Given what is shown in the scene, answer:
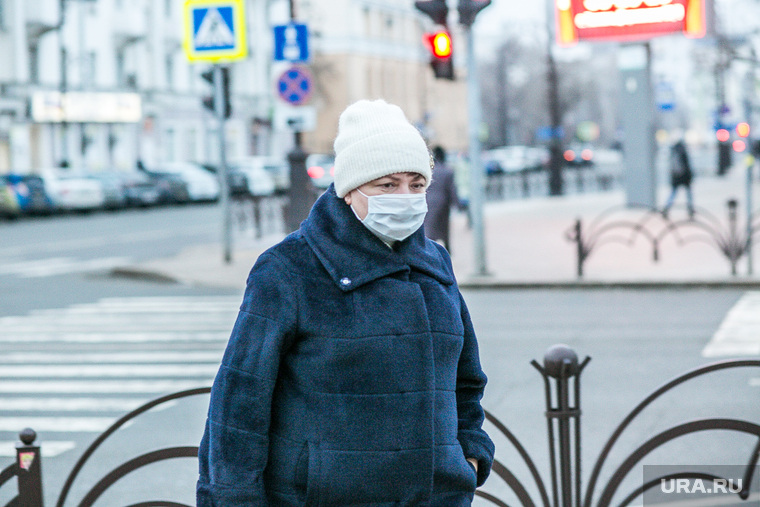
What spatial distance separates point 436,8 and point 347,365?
12051 millimetres

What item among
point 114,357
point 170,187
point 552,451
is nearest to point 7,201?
point 170,187

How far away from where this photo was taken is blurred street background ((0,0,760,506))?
8.02 metres

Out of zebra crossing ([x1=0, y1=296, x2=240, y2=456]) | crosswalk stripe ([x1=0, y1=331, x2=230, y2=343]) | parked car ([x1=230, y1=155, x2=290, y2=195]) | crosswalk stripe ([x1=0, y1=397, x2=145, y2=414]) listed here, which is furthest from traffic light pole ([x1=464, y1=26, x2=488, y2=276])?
parked car ([x1=230, y1=155, x2=290, y2=195])

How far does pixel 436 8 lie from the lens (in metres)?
14.4

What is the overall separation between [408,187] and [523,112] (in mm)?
103343

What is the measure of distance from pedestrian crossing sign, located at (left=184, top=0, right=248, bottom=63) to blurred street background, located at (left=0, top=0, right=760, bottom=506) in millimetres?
27

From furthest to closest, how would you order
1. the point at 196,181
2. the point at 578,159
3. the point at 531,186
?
the point at 578,159, the point at 531,186, the point at 196,181

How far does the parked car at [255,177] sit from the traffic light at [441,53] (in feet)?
105

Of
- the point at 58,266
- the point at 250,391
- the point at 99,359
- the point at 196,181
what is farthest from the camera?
the point at 196,181

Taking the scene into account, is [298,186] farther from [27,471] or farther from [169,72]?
[169,72]

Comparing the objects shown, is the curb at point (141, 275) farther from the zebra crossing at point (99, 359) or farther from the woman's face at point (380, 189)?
the woman's face at point (380, 189)

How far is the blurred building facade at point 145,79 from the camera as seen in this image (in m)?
49.2

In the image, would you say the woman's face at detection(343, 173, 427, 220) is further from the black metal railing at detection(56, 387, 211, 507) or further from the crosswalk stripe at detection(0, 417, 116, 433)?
the crosswalk stripe at detection(0, 417, 116, 433)

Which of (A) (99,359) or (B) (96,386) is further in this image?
(A) (99,359)
